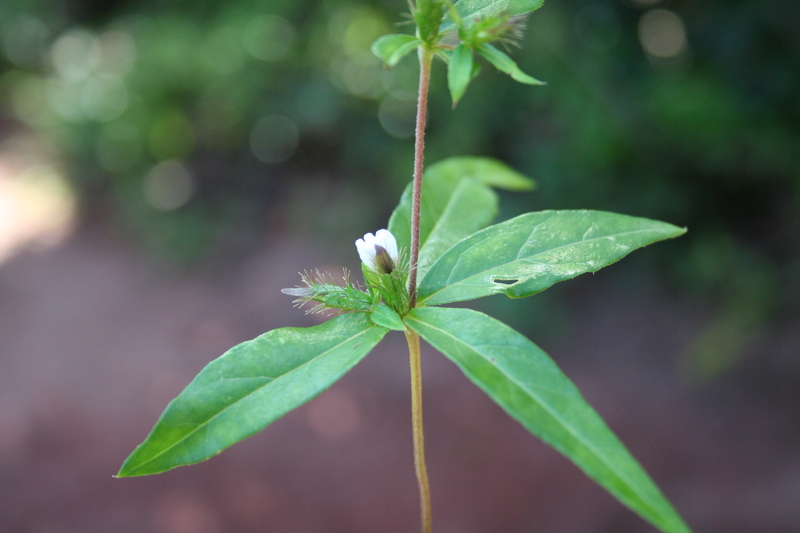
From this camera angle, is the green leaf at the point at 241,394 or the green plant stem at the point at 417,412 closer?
the green leaf at the point at 241,394

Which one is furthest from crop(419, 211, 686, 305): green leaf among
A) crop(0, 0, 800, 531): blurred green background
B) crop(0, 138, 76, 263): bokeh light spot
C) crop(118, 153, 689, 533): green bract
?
crop(0, 138, 76, 263): bokeh light spot

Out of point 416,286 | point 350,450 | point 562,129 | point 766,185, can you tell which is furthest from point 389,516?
point 766,185

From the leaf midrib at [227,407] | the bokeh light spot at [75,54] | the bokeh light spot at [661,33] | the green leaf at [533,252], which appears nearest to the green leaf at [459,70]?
the green leaf at [533,252]

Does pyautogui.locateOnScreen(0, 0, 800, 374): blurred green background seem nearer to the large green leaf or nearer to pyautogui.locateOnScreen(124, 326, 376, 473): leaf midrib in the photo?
the large green leaf

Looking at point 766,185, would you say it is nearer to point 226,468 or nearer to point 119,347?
point 226,468

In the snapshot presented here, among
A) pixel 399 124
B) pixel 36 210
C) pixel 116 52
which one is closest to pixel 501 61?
pixel 399 124

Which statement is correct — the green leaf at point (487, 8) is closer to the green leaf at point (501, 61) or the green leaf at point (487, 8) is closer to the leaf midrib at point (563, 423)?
the green leaf at point (501, 61)

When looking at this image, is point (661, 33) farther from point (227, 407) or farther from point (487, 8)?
point (227, 407)
